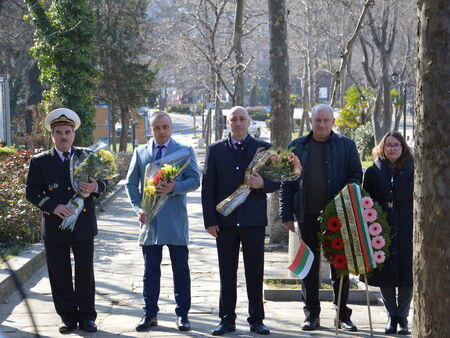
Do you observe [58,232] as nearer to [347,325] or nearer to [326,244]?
[326,244]

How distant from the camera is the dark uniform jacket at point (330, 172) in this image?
741 centimetres

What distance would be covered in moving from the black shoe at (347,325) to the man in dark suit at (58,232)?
223 cm

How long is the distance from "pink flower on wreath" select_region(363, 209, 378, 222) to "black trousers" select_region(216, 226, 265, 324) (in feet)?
3.00

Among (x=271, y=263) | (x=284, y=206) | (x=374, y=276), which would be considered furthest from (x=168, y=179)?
(x=271, y=263)

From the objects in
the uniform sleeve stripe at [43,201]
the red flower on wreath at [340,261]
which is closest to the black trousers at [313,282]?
the red flower on wreath at [340,261]

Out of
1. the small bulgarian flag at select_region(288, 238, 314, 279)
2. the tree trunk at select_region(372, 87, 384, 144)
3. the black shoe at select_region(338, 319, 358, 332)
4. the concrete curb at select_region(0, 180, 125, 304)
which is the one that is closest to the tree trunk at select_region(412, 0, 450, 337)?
the small bulgarian flag at select_region(288, 238, 314, 279)

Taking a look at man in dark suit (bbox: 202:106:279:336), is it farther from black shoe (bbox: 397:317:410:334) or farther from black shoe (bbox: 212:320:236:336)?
black shoe (bbox: 397:317:410:334)

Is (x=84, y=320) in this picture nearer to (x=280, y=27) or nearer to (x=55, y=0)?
(x=280, y=27)

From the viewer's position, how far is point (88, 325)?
739cm

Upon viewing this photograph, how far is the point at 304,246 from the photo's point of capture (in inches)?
292

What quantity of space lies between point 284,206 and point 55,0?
13.8 m

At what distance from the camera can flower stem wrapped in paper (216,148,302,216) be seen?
7102mm

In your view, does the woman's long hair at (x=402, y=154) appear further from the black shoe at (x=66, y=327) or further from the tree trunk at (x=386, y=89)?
the tree trunk at (x=386, y=89)

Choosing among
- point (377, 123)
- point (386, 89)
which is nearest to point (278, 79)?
point (386, 89)
